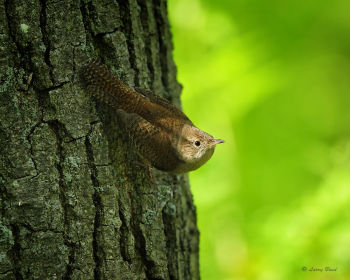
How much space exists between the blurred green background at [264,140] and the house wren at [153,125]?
92cm

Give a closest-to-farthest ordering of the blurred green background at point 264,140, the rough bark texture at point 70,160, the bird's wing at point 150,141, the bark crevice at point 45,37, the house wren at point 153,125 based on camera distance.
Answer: the rough bark texture at point 70,160 < the bark crevice at point 45,37 < the house wren at point 153,125 < the bird's wing at point 150,141 < the blurred green background at point 264,140

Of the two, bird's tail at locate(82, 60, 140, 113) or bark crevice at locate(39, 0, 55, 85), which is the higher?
bark crevice at locate(39, 0, 55, 85)

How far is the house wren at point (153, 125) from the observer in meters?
2.24

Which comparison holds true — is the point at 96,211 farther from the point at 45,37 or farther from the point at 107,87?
the point at 45,37

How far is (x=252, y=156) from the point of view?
408cm

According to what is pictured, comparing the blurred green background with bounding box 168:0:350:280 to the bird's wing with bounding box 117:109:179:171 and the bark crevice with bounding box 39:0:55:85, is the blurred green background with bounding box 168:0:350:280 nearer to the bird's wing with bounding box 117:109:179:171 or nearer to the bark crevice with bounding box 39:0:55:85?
the bird's wing with bounding box 117:109:179:171

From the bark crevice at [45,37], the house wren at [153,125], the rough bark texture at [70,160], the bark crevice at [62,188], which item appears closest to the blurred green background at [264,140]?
the house wren at [153,125]

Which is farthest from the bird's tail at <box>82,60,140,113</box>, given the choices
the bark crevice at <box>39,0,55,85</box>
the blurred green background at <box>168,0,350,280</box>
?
the blurred green background at <box>168,0,350,280</box>

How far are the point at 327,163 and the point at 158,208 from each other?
1.73m

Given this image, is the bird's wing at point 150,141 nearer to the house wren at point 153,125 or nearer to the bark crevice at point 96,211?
the house wren at point 153,125

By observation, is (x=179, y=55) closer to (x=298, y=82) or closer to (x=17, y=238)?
(x=298, y=82)

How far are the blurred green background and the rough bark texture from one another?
1.08m

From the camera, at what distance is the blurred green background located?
9.91 ft

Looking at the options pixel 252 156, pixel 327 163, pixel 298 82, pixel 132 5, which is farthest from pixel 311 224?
pixel 298 82
